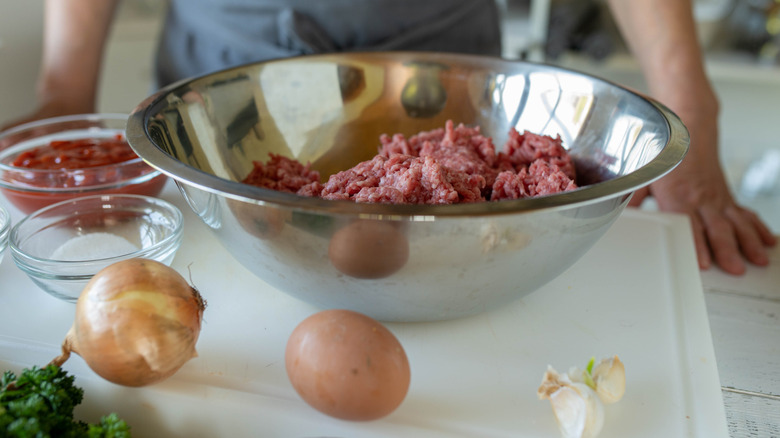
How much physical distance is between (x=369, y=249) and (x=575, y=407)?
23 centimetres

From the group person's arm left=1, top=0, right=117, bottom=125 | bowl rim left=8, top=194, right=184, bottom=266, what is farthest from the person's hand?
person's arm left=1, top=0, right=117, bottom=125

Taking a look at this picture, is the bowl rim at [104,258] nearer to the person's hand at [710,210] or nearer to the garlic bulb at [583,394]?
the garlic bulb at [583,394]

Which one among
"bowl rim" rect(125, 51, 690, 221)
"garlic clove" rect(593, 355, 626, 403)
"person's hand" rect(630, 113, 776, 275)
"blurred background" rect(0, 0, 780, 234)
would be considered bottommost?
"blurred background" rect(0, 0, 780, 234)

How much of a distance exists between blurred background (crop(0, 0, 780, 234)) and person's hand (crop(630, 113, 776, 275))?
1.11m

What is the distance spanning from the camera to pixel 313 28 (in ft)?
3.81

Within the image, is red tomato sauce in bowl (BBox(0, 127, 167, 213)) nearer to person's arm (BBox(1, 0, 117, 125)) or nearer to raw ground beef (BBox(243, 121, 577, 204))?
raw ground beef (BBox(243, 121, 577, 204))

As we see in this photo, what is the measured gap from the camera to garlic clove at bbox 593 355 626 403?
1.75 feet

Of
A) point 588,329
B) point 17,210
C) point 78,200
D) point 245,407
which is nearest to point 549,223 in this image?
point 588,329

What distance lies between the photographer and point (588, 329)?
659 millimetres

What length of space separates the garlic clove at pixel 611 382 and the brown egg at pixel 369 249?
214 mm

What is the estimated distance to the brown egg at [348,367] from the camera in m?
0.48

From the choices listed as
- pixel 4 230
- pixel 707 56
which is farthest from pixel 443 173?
pixel 707 56

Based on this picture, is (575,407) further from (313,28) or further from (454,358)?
(313,28)

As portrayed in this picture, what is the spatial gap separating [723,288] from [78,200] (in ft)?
3.15
